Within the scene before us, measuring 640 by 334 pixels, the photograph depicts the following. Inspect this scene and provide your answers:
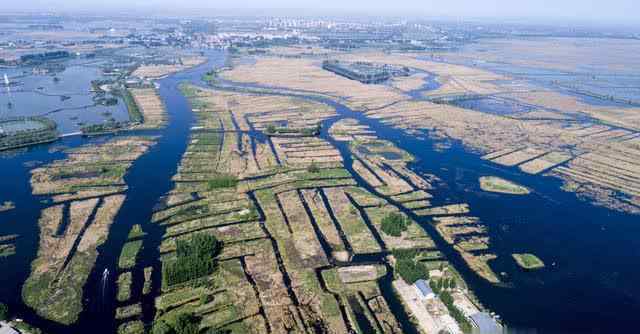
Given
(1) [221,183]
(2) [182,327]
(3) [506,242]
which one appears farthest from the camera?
(1) [221,183]

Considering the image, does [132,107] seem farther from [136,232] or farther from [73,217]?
[136,232]

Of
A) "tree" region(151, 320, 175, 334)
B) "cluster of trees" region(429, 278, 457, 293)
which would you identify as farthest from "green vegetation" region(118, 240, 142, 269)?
"cluster of trees" region(429, 278, 457, 293)

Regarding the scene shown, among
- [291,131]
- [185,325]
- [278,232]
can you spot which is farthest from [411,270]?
[291,131]

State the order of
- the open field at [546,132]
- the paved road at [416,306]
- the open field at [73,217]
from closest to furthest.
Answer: the paved road at [416,306], the open field at [73,217], the open field at [546,132]

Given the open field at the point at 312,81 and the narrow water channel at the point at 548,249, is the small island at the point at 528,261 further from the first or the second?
the open field at the point at 312,81

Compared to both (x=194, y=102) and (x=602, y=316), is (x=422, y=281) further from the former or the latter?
(x=194, y=102)

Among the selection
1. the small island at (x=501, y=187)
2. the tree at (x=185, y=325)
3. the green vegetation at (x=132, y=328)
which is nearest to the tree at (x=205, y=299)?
the tree at (x=185, y=325)

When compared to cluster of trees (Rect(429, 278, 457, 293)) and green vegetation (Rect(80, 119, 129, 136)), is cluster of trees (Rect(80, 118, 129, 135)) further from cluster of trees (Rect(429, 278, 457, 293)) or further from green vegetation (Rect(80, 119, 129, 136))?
cluster of trees (Rect(429, 278, 457, 293))
